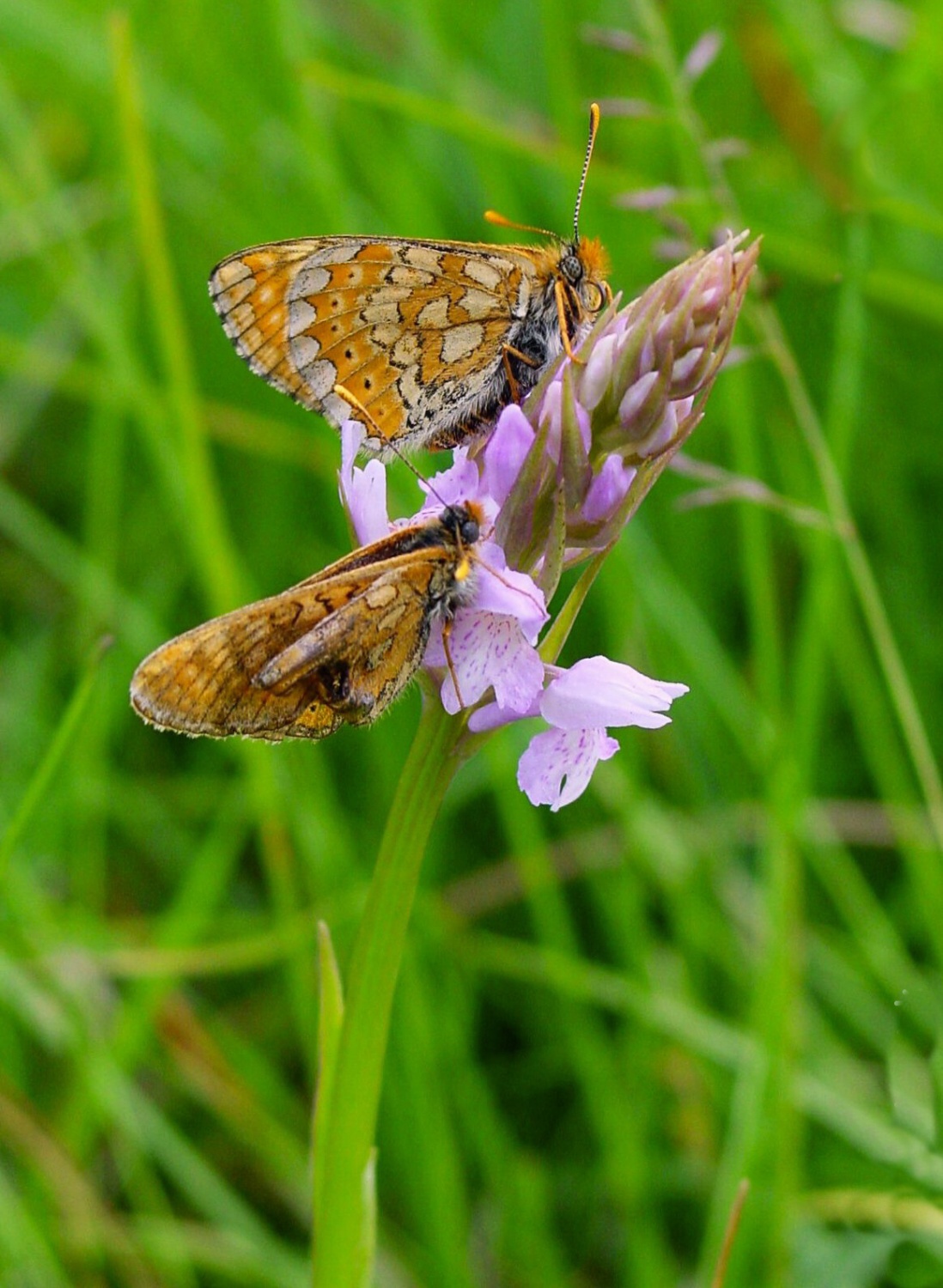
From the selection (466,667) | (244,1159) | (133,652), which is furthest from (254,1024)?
(466,667)

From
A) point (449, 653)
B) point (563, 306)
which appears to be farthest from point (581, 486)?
point (563, 306)

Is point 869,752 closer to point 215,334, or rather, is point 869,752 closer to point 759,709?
point 759,709

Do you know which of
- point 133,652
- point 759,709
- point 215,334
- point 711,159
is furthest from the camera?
point 215,334

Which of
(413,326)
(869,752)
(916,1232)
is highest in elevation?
(413,326)

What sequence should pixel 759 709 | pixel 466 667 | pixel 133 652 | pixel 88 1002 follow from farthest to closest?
pixel 133 652 < pixel 759 709 < pixel 88 1002 < pixel 466 667

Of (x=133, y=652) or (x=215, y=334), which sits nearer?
(x=133, y=652)

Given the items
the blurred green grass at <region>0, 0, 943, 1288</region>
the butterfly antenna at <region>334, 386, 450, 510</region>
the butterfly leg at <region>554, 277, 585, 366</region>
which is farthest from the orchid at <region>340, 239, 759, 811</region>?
the blurred green grass at <region>0, 0, 943, 1288</region>
